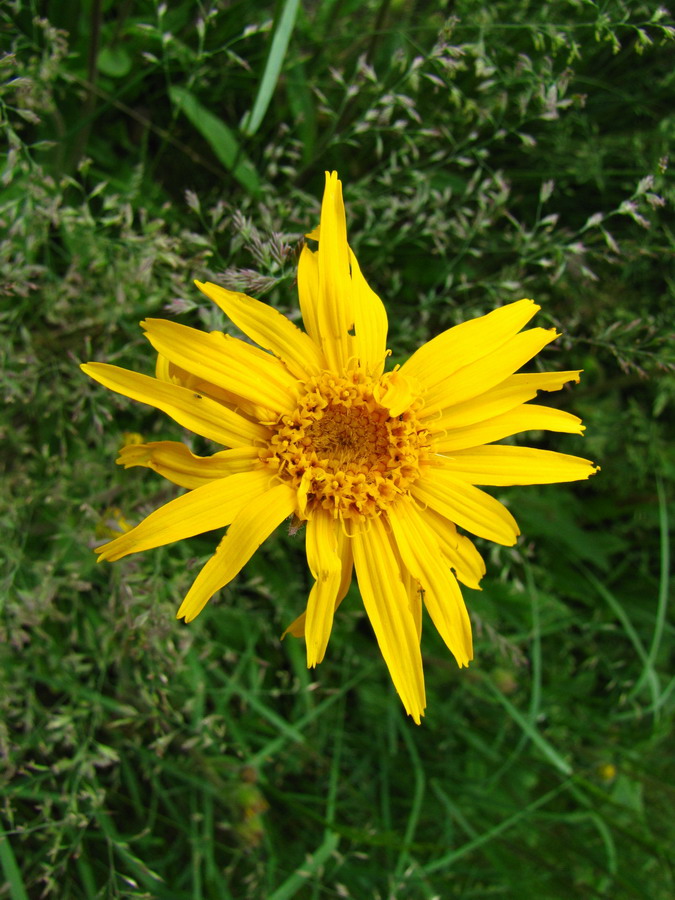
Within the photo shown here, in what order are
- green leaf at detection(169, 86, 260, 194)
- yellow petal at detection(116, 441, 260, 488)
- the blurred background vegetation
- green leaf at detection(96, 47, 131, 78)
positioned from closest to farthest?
yellow petal at detection(116, 441, 260, 488), the blurred background vegetation, green leaf at detection(169, 86, 260, 194), green leaf at detection(96, 47, 131, 78)

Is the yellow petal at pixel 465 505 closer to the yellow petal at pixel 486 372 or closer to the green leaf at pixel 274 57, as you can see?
the yellow petal at pixel 486 372

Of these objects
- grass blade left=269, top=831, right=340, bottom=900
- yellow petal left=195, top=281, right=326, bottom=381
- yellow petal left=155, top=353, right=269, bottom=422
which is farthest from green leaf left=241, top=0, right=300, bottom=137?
grass blade left=269, top=831, right=340, bottom=900

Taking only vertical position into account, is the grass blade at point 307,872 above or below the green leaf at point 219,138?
below

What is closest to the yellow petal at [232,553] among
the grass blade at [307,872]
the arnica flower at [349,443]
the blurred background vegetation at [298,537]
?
the arnica flower at [349,443]

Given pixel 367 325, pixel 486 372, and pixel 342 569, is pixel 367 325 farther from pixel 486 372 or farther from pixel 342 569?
pixel 342 569

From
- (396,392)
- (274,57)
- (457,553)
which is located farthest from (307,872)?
(274,57)

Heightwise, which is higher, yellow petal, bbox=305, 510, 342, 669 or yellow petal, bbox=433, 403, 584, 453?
yellow petal, bbox=433, 403, 584, 453

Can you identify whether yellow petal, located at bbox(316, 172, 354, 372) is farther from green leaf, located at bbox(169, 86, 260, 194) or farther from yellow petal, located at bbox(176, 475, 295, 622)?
green leaf, located at bbox(169, 86, 260, 194)
